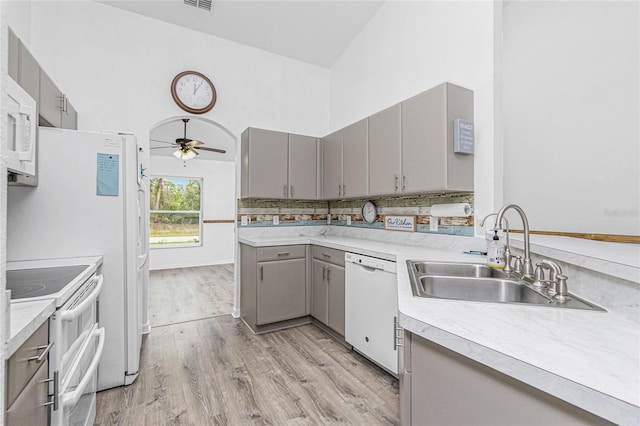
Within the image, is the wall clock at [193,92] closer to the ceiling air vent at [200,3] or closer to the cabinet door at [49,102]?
the ceiling air vent at [200,3]

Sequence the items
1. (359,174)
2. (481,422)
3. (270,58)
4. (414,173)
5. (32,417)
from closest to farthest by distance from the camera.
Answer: (481,422) → (32,417) → (414,173) → (359,174) → (270,58)

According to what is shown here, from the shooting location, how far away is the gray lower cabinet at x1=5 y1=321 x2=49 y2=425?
769 millimetres

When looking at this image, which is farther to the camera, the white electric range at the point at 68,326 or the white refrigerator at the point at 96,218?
the white refrigerator at the point at 96,218

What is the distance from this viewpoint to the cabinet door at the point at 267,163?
3.10 meters

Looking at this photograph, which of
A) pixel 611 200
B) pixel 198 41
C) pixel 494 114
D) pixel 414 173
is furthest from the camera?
pixel 198 41

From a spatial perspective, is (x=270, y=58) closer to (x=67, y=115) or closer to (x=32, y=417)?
(x=67, y=115)

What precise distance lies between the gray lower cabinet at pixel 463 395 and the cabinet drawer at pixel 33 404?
1101mm

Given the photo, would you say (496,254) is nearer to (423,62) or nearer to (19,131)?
(423,62)

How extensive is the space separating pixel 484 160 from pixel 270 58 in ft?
9.11

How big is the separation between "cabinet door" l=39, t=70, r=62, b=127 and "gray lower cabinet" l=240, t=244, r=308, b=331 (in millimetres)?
1809

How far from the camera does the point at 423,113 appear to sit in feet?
7.18

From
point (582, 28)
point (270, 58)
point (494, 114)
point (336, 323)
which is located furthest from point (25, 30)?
point (582, 28)

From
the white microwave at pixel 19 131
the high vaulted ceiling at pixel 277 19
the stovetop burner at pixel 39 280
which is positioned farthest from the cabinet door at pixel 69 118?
the stovetop burner at pixel 39 280

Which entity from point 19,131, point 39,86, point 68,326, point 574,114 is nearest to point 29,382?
point 68,326
